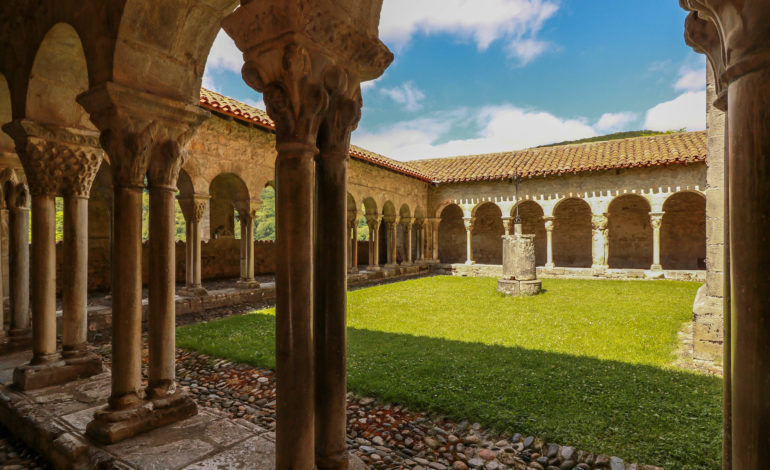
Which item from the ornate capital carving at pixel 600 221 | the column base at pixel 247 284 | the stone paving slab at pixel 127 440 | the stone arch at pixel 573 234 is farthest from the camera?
the stone arch at pixel 573 234

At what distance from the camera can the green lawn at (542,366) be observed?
3.26 metres

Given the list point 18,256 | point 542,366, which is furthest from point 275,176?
point 18,256

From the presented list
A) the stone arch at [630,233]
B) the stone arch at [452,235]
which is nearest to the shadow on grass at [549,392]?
the stone arch at [630,233]

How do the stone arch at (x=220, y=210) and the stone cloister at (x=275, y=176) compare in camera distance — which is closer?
the stone cloister at (x=275, y=176)

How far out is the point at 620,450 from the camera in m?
2.95

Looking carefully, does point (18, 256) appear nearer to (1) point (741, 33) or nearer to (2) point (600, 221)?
(1) point (741, 33)

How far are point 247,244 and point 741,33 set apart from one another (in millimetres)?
10379

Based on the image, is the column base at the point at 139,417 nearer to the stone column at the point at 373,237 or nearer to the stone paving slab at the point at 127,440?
the stone paving slab at the point at 127,440

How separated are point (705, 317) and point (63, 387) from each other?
22.5ft

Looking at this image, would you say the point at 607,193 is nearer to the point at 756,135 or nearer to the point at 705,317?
the point at 705,317

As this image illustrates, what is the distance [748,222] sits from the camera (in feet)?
3.96

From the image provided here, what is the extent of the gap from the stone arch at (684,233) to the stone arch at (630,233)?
69 centimetres

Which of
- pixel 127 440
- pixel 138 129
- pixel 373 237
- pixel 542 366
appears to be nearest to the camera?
pixel 127 440

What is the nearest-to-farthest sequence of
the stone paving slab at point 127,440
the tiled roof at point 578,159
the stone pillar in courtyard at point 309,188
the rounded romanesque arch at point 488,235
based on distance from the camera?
the stone pillar in courtyard at point 309,188 < the stone paving slab at point 127,440 < the tiled roof at point 578,159 < the rounded romanesque arch at point 488,235
